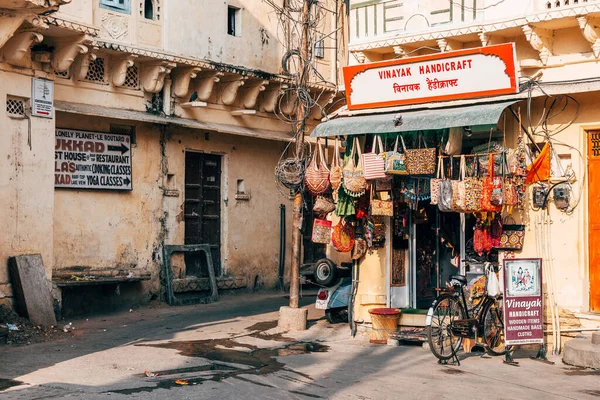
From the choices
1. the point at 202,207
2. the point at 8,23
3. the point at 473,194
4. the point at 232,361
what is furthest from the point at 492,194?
the point at 202,207

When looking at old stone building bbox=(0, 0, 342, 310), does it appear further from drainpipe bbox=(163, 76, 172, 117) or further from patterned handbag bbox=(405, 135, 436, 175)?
patterned handbag bbox=(405, 135, 436, 175)

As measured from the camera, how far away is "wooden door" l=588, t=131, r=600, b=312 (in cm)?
1084

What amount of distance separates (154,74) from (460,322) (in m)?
7.94

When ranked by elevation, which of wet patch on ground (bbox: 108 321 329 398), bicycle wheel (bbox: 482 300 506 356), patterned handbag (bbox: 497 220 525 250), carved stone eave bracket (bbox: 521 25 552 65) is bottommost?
wet patch on ground (bbox: 108 321 329 398)

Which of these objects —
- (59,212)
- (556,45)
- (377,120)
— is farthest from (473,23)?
(59,212)

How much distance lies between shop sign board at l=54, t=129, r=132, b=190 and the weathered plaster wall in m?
1.00

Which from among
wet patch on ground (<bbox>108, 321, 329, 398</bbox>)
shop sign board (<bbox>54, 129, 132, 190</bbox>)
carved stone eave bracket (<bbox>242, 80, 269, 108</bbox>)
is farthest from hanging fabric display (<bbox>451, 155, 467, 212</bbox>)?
carved stone eave bracket (<bbox>242, 80, 269, 108</bbox>)

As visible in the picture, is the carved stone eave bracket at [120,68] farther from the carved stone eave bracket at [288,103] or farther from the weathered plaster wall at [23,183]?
the carved stone eave bracket at [288,103]

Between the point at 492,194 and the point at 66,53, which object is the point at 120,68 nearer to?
the point at 66,53

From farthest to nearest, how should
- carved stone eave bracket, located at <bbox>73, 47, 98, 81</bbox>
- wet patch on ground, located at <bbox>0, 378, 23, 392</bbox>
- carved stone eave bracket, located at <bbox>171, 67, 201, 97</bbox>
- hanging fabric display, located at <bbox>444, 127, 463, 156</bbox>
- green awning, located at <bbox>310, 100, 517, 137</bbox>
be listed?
carved stone eave bracket, located at <bbox>171, 67, 201, 97</bbox>
carved stone eave bracket, located at <bbox>73, 47, 98, 81</bbox>
hanging fabric display, located at <bbox>444, 127, 463, 156</bbox>
green awning, located at <bbox>310, 100, 517, 137</bbox>
wet patch on ground, located at <bbox>0, 378, 23, 392</bbox>

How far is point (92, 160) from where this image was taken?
15078 mm

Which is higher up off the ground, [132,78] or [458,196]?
[132,78]

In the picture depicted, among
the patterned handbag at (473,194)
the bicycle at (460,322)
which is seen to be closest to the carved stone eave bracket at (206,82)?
the patterned handbag at (473,194)

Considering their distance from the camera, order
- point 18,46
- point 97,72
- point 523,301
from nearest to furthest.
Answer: point 523,301 < point 18,46 < point 97,72
